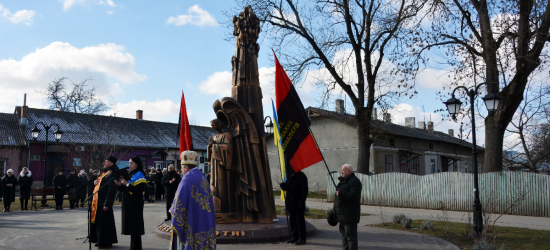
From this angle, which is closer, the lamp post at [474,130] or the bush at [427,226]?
the lamp post at [474,130]

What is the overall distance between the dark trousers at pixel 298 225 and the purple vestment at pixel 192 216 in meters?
3.29

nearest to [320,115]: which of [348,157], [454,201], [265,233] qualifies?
[348,157]

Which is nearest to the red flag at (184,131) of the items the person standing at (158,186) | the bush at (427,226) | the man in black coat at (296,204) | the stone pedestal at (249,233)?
the stone pedestal at (249,233)

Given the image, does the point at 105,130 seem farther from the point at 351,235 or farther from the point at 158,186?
the point at 351,235

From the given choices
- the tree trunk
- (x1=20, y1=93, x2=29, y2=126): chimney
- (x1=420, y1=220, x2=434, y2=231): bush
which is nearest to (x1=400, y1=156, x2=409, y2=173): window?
the tree trunk

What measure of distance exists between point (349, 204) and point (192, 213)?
→ 107 inches

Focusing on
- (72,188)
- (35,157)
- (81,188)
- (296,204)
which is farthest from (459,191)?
(35,157)

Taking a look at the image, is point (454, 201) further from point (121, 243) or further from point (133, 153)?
point (133, 153)

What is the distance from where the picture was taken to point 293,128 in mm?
9156

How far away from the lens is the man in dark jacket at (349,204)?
6.72 metres

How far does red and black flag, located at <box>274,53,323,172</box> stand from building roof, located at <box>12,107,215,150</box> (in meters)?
26.5

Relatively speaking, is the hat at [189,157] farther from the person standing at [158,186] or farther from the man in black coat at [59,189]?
the person standing at [158,186]

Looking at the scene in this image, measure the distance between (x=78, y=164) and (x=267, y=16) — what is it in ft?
71.4

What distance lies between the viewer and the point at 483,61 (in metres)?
17.4
